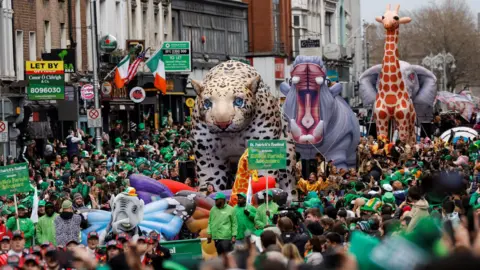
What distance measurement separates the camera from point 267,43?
3393 inches

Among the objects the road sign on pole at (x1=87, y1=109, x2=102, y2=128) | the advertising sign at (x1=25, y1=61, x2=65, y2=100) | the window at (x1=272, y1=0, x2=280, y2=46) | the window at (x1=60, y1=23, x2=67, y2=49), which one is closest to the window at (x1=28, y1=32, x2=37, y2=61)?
the window at (x1=60, y1=23, x2=67, y2=49)

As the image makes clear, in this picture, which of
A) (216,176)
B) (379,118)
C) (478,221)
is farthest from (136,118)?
Result: (478,221)

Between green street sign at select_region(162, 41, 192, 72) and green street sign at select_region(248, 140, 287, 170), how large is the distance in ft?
104

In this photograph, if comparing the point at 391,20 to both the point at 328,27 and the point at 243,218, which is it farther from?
the point at 328,27

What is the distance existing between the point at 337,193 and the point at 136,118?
32.6 m

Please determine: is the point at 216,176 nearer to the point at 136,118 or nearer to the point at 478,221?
the point at 478,221

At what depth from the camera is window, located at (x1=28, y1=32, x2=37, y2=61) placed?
46.1m

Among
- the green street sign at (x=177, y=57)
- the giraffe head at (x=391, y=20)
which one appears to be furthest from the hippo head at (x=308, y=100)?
the green street sign at (x=177, y=57)

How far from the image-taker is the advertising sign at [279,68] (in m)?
85.2

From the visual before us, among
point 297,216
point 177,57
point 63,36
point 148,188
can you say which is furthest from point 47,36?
point 297,216

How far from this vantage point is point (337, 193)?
2622 centimetres

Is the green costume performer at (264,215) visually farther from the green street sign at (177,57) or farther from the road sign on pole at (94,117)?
the green street sign at (177,57)

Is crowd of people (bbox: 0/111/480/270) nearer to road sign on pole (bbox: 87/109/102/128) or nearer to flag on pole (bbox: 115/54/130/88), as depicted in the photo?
road sign on pole (bbox: 87/109/102/128)

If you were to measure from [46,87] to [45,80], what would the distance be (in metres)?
0.22
